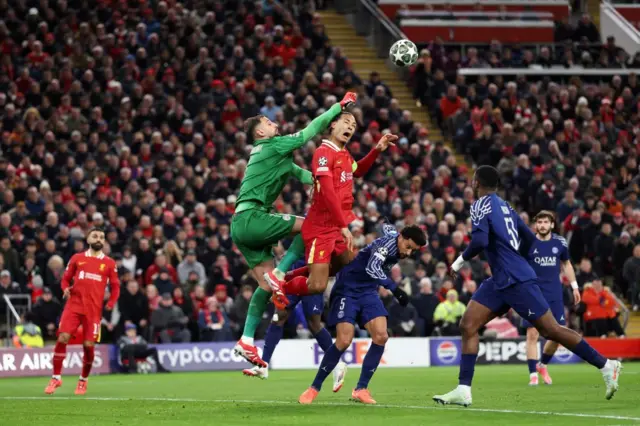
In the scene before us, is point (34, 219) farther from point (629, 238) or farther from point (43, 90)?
point (629, 238)

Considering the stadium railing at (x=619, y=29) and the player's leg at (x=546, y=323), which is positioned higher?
the player's leg at (x=546, y=323)

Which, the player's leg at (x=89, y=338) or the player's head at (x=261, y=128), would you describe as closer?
the player's head at (x=261, y=128)

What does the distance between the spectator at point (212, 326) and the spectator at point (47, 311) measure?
9.83ft

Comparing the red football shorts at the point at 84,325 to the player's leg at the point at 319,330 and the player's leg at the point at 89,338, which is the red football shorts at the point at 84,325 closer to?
the player's leg at the point at 89,338

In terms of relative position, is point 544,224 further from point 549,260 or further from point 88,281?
point 88,281

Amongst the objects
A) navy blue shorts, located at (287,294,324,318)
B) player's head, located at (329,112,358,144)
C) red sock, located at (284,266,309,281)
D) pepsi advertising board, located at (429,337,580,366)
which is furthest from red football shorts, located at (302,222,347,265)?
pepsi advertising board, located at (429,337,580,366)

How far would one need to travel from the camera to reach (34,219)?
2597cm

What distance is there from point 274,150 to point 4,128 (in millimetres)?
15380

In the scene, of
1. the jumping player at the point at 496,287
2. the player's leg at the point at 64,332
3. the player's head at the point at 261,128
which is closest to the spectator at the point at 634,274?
the player's leg at the point at 64,332

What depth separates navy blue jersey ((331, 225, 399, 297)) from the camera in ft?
49.1

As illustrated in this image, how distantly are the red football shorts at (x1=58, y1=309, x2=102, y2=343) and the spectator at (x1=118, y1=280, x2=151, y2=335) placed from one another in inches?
245

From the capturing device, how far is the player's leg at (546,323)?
13.4m

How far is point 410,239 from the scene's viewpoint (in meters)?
14.8

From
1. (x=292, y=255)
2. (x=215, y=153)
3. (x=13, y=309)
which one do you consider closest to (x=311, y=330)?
(x=292, y=255)
